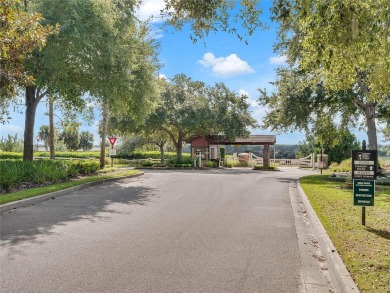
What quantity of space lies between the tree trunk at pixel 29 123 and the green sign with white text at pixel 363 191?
17.4m

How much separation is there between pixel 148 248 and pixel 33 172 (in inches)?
426

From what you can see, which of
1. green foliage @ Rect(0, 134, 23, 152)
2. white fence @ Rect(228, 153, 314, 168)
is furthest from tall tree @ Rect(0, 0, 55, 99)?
green foliage @ Rect(0, 134, 23, 152)

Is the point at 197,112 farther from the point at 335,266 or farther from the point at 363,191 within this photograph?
the point at 335,266

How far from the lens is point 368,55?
1009cm

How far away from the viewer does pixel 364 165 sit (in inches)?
349

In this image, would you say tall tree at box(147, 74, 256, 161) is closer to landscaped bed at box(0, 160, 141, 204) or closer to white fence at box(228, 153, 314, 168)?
white fence at box(228, 153, 314, 168)

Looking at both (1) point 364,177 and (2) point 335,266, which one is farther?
(1) point 364,177

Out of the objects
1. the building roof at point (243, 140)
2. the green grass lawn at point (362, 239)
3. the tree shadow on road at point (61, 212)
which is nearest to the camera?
the green grass lawn at point (362, 239)

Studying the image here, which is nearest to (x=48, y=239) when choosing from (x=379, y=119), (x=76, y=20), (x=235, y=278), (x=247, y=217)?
(x=235, y=278)

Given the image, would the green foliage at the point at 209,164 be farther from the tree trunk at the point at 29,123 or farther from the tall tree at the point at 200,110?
the tree trunk at the point at 29,123

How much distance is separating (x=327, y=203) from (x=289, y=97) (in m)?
14.5

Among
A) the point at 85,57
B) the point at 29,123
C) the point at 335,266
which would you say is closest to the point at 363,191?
the point at 335,266

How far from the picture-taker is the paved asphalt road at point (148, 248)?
491 centimetres

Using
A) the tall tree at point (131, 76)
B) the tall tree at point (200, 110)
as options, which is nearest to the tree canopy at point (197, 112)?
the tall tree at point (200, 110)
